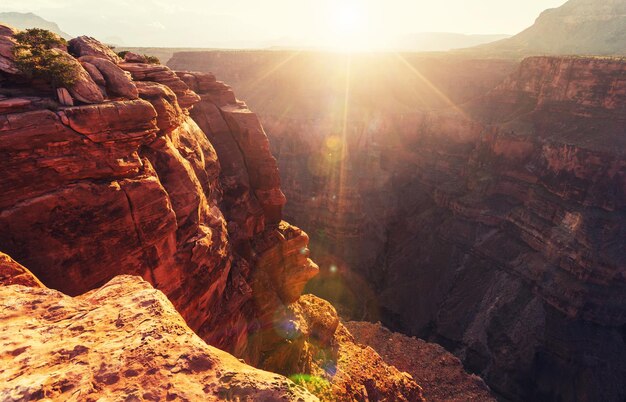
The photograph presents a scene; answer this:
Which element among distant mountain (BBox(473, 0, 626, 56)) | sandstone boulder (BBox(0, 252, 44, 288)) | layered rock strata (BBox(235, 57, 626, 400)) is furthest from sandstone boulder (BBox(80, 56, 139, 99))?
distant mountain (BBox(473, 0, 626, 56))

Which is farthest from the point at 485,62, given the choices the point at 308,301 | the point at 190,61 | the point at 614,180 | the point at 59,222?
the point at 59,222

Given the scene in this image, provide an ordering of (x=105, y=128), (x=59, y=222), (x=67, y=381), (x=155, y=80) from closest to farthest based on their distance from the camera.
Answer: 1. (x=67, y=381)
2. (x=59, y=222)
3. (x=105, y=128)
4. (x=155, y=80)

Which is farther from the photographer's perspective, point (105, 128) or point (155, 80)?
point (155, 80)

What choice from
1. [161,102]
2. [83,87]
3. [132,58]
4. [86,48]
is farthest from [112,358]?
[132,58]

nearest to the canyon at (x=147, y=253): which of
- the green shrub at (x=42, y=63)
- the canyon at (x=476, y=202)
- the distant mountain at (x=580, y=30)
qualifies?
the green shrub at (x=42, y=63)

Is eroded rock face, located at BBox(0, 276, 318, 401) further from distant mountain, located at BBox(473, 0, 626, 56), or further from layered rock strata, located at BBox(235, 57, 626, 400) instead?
distant mountain, located at BBox(473, 0, 626, 56)

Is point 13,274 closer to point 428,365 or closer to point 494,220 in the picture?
point 428,365

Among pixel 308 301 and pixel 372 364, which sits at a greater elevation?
pixel 308 301

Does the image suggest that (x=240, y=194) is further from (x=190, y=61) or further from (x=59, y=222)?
(x=190, y=61)
